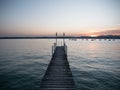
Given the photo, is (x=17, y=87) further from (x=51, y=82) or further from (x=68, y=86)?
(x=68, y=86)

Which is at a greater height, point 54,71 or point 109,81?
point 54,71

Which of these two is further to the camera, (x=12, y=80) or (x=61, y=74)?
(x=12, y=80)

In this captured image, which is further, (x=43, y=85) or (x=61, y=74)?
(x=61, y=74)

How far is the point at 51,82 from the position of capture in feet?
29.6

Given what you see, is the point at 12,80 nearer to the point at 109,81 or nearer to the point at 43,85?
the point at 43,85

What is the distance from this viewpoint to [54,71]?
11.3m

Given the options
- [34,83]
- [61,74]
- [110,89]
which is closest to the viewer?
[61,74]

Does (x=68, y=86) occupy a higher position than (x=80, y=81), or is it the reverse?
(x=68, y=86)

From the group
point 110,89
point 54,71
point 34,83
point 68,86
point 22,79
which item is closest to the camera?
point 68,86

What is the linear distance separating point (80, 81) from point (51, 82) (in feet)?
23.5

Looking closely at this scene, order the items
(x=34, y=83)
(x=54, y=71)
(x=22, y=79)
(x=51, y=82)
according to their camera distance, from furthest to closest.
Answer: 1. (x=22, y=79)
2. (x=34, y=83)
3. (x=54, y=71)
4. (x=51, y=82)

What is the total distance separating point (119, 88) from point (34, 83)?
11130 mm

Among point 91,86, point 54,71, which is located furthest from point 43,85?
point 91,86

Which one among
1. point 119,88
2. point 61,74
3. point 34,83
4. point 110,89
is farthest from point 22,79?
point 119,88
